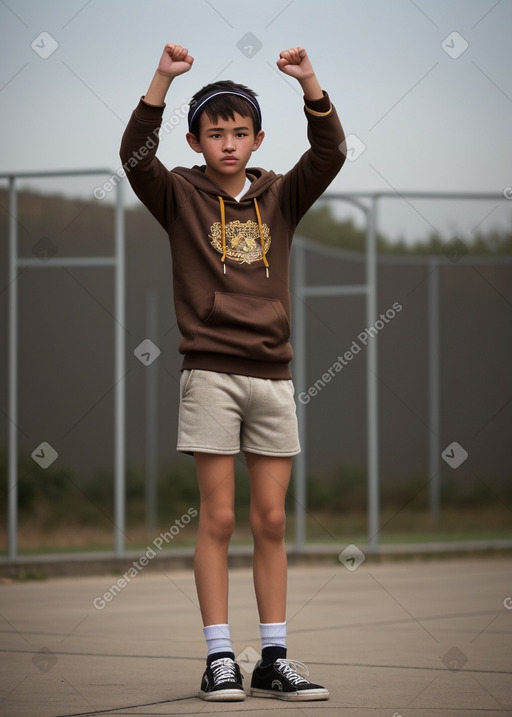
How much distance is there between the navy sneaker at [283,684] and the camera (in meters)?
3.20

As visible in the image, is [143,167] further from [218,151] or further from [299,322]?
[299,322]

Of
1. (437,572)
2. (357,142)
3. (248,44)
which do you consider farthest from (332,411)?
(248,44)

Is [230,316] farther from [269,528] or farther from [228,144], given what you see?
[269,528]

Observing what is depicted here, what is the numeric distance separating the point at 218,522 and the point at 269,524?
5.3 inches

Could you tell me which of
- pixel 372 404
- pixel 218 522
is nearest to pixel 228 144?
pixel 218 522

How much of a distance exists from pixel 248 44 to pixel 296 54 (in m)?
1.49

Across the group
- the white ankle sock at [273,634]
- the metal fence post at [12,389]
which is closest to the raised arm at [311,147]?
the white ankle sock at [273,634]

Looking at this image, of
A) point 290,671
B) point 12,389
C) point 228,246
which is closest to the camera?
point 290,671

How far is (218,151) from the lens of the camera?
11.2 ft

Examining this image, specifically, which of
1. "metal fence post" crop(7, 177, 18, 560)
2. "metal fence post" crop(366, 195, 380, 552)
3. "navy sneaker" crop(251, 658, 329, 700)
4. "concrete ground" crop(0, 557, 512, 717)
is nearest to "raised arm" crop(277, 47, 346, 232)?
"navy sneaker" crop(251, 658, 329, 700)

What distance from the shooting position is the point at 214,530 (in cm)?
335

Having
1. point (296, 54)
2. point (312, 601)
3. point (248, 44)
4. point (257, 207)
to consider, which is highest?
point (248, 44)

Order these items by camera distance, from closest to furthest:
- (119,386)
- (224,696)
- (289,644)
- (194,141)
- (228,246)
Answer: (224,696) → (228,246) → (194,141) → (289,644) → (119,386)

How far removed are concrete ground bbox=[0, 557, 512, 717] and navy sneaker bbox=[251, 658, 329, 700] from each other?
5 cm
